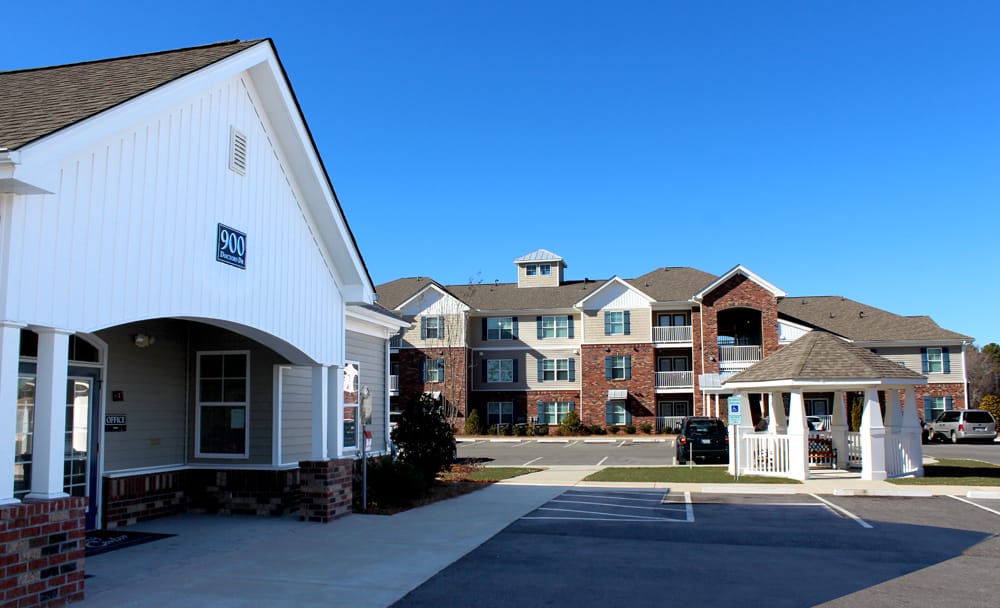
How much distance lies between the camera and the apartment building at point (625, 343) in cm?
4506

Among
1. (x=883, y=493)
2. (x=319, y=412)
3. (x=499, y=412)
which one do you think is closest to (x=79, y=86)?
(x=319, y=412)

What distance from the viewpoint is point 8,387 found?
7.23 m

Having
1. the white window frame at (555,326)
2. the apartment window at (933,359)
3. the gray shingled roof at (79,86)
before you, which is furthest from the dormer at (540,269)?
the gray shingled roof at (79,86)

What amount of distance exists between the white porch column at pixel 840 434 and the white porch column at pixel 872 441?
2.42m

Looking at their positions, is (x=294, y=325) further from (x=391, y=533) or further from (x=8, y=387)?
(x=8, y=387)

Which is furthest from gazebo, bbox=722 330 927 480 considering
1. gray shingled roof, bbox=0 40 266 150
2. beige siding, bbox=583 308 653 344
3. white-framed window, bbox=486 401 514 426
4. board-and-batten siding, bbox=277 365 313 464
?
white-framed window, bbox=486 401 514 426

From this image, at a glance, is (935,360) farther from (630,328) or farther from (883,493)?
(883,493)

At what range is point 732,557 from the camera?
33.6 ft

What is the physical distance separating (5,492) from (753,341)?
146 feet

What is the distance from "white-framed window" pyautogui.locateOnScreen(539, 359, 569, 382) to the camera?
48.6m

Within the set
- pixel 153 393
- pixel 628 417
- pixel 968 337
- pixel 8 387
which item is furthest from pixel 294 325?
pixel 968 337

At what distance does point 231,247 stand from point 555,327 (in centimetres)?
3953

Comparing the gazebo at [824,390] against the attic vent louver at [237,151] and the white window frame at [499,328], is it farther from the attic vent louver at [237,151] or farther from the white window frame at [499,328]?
the white window frame at [499,328]

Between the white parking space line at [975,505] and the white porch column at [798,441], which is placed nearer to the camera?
the white parking space line at [975,505]
